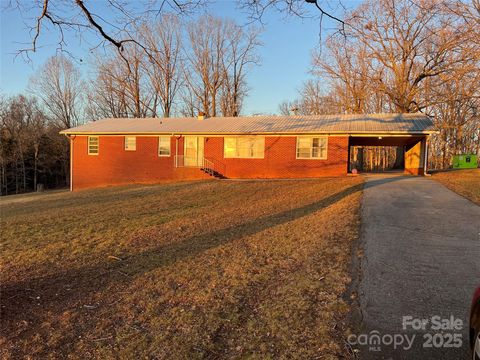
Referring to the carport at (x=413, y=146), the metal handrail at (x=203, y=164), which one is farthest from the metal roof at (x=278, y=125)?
the metal handrail at (x=203, y=164)

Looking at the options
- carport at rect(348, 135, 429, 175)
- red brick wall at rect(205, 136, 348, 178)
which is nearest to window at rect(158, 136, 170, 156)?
red brick wall at rect(205, 136, 348, 178)

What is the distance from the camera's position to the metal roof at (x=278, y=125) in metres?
18.8

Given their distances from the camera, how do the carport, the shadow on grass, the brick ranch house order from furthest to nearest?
1. the brick ranch house
2. the carport
3. the shadow on grass

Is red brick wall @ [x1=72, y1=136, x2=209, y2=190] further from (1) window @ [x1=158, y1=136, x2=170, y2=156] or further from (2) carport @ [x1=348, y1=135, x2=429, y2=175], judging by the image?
(2) carport @ [x1=348, y1=135, x2=429, y2=175]

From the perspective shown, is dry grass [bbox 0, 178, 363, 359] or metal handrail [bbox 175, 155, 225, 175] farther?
metal handrail [bbox 175, 155, 225, 175]

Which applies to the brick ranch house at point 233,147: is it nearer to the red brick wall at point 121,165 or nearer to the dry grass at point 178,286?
the red brick wall at point 121,165

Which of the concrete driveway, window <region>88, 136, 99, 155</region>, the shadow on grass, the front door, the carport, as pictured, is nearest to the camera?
the concrete driveway

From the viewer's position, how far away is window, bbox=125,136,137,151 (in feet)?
73.2

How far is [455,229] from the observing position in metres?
6.62

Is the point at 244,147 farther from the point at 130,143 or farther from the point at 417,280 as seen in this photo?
the point at 417,280

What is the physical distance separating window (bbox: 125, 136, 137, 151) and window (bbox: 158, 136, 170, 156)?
5.94ft

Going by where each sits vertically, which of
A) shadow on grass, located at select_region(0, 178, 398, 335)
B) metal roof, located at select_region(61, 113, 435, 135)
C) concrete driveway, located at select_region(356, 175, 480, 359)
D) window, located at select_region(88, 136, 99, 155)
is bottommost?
shadow on grass, located at select_region(0, 178, 398, 335)

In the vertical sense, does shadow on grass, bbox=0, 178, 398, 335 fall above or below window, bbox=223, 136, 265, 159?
below

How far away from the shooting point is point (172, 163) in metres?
21.8
